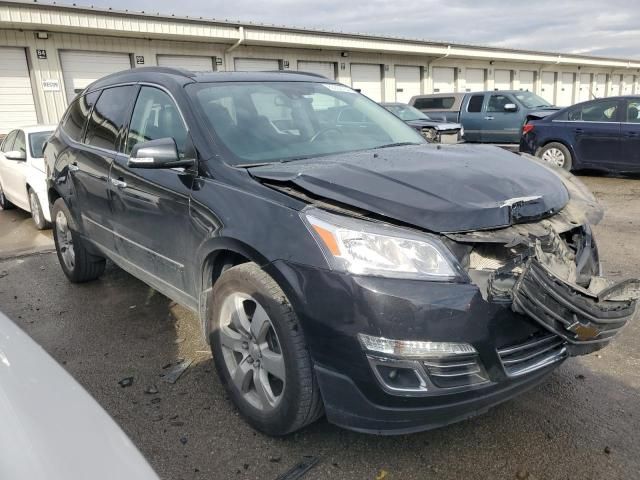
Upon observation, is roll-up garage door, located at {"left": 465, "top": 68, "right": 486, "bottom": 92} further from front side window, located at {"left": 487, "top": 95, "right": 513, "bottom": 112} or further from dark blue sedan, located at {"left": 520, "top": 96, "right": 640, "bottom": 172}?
dark blue sedan, located at {"left": 520, "top": 96, "right": 640, "bottom": 172}

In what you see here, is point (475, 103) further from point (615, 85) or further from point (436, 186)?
point (615, 85)

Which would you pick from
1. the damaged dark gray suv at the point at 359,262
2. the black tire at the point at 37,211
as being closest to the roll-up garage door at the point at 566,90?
the black tire at the point at 37,211

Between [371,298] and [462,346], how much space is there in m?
0.40

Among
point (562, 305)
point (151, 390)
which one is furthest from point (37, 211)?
point (562, 305)

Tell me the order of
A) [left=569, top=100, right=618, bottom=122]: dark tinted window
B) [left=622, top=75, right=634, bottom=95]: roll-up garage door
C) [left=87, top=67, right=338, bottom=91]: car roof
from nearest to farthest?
[left=87, top=67, right=338, bottom=91]: car roof
[left=569, top=100, right=618, bottom=122]: dark tinted window
[left=622, top=75, right=634, bottom=95]: roll-up garage door

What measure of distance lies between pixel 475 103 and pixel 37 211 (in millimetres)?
12475

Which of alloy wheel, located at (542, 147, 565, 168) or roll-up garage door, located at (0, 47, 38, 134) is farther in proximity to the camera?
roll-up garage door, located at (0, 47, 38, 134)

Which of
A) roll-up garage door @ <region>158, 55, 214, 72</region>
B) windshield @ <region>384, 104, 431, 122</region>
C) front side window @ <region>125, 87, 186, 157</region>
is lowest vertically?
windshield @ <region>384, 104, 431, 122</region>

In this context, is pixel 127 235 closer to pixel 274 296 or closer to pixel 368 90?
pixel 274 296

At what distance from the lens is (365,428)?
7.04 ft

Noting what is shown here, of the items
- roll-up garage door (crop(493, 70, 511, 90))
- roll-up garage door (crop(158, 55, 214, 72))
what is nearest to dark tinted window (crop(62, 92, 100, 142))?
roll-up garage door (crop(158, 55, 214, 72))

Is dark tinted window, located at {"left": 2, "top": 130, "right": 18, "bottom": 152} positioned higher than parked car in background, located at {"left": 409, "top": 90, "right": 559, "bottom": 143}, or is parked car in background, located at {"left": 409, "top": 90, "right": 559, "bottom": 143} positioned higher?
dark tinted window, located at {"left": 2, "top": 130, "right": 18, "bottom": 152}

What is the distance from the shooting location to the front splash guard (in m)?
1.98

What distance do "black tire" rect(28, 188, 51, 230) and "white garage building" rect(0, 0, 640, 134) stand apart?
8.10m
